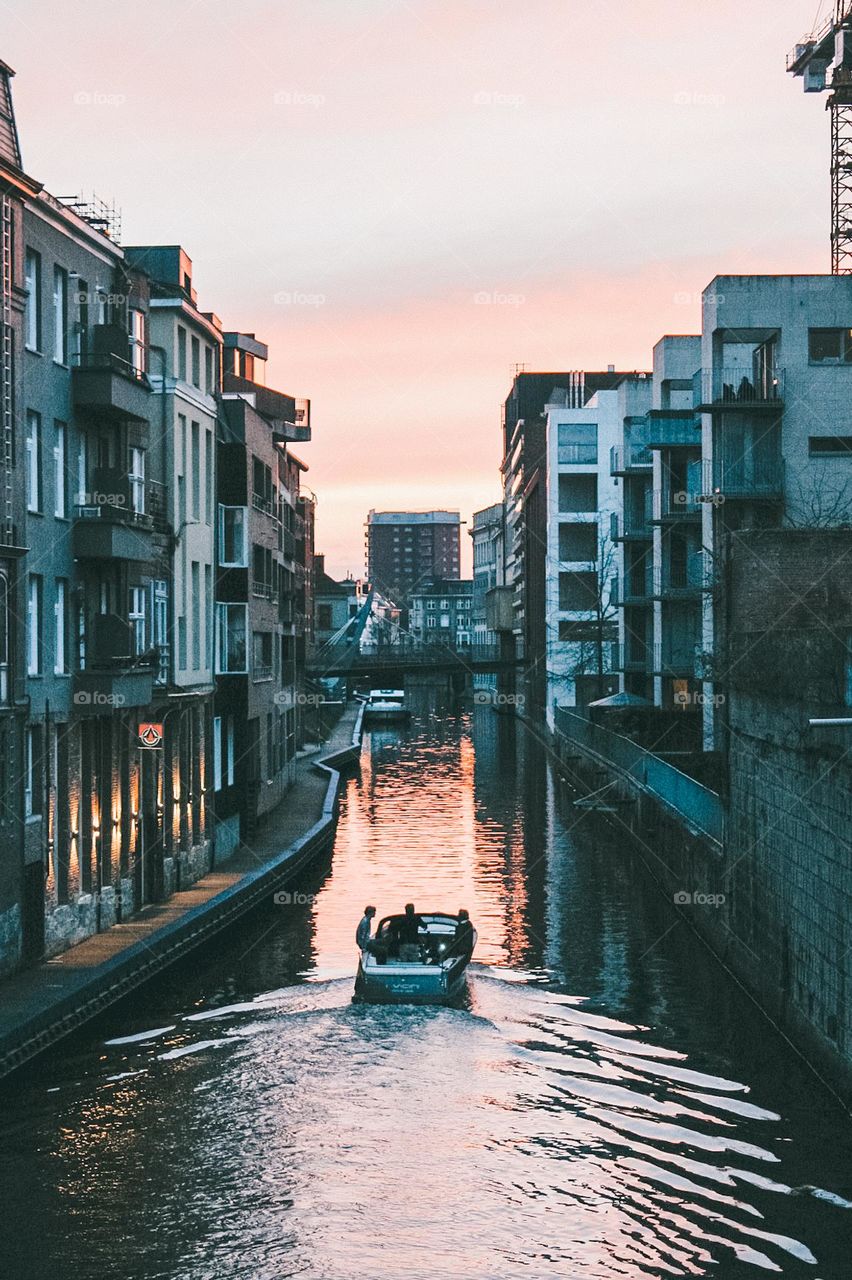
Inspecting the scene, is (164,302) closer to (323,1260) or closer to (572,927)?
(572,927)

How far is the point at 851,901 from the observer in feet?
70.7

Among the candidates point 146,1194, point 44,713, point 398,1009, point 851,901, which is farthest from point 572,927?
point 146,1194

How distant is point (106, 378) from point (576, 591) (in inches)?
2923

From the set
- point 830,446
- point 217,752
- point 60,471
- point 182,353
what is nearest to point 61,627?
point 60,471

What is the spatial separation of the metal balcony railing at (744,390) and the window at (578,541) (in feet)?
162

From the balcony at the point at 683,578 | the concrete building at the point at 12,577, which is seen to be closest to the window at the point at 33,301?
the concrete building at the point at 12,577

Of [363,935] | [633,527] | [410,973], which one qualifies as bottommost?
[410,973]

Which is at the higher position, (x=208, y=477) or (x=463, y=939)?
(x=208, y=477)

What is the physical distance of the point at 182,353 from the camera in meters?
41.2

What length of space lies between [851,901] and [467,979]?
11.0m

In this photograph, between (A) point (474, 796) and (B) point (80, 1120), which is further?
(A) point (474, 796)

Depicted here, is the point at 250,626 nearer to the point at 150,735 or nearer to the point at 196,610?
the point at 196,610

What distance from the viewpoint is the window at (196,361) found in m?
42.6

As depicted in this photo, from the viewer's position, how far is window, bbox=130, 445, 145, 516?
120 ft
